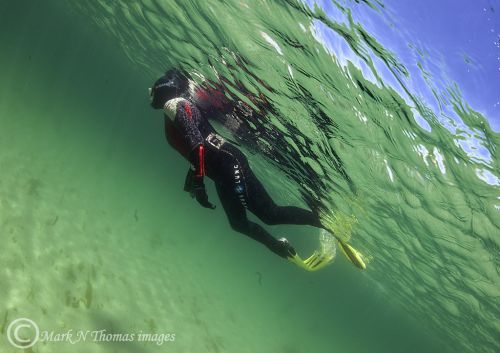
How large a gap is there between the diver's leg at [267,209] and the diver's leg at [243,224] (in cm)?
37

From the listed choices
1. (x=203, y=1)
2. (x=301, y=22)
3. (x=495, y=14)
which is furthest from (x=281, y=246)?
(x=203, y=1)

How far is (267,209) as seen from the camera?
8562mm

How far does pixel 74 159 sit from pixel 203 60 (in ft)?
50.0

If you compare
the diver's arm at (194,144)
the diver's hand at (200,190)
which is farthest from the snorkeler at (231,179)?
the diver's hand at (200,190)

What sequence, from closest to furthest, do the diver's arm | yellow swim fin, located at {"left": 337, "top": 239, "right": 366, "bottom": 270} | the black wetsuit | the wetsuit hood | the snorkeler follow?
the diver's arm < the snorkeler < the wetsuit hood < the black wetsuit < yellow swim fin, located at {"left": 337, "top": 239, "right": 366, "bottom": 270}

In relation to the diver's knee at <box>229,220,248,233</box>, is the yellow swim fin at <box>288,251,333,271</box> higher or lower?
higher

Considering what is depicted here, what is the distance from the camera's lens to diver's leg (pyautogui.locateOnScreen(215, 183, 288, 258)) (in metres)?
8.11

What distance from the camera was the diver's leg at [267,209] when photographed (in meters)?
8.25

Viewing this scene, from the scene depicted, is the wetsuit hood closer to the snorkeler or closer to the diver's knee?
the snorkeler

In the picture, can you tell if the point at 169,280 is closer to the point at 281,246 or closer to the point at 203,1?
the point at 281,246

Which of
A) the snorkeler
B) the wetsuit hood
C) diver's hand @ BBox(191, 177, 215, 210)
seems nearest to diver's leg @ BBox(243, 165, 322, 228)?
the snorkeler

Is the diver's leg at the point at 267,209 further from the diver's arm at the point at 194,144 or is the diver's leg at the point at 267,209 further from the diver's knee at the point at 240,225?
the diver's arm at the point at 194,144

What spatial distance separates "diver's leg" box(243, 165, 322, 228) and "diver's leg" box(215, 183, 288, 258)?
1.20 feet

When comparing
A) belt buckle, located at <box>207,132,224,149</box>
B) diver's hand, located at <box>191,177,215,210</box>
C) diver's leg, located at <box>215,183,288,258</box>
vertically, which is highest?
belt buckle, located at <box>207,132,224,149</box>
